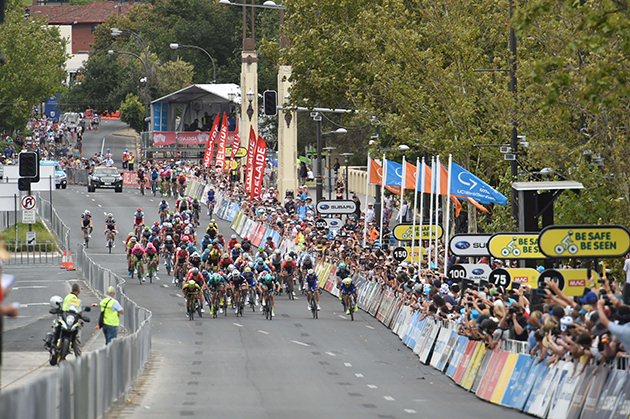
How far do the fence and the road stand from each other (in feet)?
0.82

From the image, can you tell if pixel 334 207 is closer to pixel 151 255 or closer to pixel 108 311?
pixel 151 255

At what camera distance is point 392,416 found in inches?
572

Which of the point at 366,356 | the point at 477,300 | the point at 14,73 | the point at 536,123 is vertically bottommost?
the point at 366,356

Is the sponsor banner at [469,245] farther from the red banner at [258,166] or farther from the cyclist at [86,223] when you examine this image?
the cyclist at [86,223]

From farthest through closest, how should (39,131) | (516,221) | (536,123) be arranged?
1. (39,131)
2. (516,221)
3. (536,123)

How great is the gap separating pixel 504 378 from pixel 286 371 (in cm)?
500

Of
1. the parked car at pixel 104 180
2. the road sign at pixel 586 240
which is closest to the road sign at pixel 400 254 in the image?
the road sign at pixel 586 240

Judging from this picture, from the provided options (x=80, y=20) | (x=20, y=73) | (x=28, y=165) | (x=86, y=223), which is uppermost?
(x=80, y=20)

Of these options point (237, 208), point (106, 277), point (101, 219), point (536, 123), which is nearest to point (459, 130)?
point (536, 123)

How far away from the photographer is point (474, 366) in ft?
56.8

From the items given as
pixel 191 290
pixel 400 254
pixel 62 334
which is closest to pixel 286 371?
pixel 62 334

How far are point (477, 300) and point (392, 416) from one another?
130 inches

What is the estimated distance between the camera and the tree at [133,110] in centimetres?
10439

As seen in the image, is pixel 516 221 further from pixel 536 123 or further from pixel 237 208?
pixel 237 208
